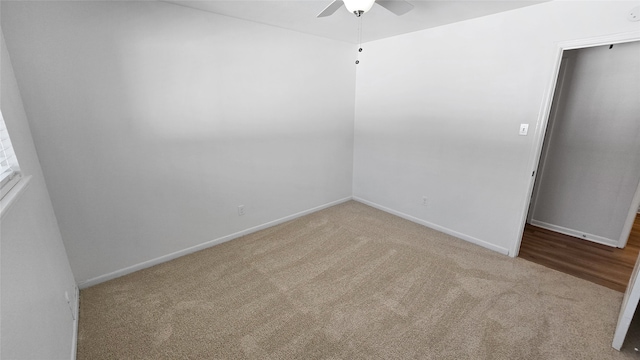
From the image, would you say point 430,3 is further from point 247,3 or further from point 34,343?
point 34,343

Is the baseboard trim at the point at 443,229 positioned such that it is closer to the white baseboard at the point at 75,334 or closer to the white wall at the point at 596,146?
the white wall at the point at 596,146

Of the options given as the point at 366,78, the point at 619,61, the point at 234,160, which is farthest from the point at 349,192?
the point at 619,61

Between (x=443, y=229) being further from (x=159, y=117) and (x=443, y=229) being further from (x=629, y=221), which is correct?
(x=159, y=117)

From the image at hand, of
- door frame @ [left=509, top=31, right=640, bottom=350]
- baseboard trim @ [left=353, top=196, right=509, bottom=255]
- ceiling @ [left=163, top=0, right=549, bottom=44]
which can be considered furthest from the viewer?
baseboard trim @ [left=353, top=196, right=509, bottom=255]

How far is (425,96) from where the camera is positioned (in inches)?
128

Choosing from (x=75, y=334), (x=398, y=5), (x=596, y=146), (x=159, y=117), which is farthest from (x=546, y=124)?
(x=75, y=334)

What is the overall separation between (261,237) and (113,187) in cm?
155

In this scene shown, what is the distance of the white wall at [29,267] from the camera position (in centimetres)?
102

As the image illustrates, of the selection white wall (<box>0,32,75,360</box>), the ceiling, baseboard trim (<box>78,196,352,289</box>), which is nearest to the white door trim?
the ceiling

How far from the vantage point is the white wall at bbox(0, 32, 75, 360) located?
1.02 m

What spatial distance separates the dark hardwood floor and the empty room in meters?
0.04

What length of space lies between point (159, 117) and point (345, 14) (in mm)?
1989

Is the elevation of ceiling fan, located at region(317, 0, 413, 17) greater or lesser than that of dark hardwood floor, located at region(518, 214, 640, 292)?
greater

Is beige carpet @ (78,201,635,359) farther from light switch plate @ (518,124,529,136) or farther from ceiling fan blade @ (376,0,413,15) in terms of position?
ceiling fan blade @ (376,0,413,15)
